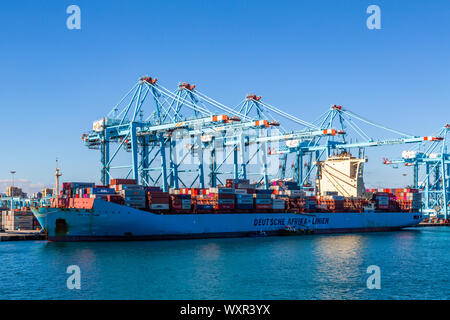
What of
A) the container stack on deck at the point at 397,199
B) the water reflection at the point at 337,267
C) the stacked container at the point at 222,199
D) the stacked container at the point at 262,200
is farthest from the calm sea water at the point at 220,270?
the container stack on deck at the point at 397,199

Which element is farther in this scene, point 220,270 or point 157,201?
point 157,201

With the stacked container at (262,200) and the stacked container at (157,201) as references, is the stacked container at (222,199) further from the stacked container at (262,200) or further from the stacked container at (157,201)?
the stacked container at (157,201)

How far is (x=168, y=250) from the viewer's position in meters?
41.8

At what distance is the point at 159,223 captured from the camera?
4978 centimetres

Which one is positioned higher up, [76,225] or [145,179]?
[145,179]

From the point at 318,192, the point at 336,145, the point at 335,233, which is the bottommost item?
the point at 335,233

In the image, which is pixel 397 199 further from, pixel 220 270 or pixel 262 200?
pixel 220 270

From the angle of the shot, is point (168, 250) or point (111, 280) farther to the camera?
Result: point (168, 250)

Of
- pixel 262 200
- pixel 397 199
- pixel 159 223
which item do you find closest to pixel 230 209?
pixel 262 200

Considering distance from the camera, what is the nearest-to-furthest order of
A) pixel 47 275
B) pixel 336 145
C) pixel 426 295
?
pixel 426 295, pixel 47 275, pixel 336 145

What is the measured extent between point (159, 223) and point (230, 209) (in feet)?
30.8

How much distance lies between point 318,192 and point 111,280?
2187 inches
